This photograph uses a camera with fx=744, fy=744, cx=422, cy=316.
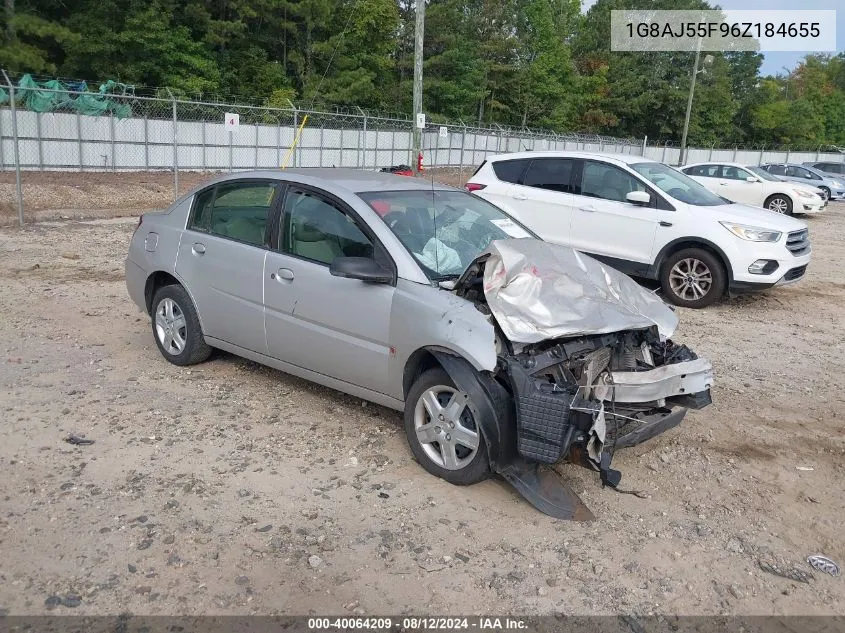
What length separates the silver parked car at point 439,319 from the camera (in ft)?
12.8

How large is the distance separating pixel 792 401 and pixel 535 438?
3136 mm

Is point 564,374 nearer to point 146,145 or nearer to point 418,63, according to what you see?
point 418,63

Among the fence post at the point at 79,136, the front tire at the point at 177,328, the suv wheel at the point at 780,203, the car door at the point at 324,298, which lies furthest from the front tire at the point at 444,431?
the fence post at the point at 79,136

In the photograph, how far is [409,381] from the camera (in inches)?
173

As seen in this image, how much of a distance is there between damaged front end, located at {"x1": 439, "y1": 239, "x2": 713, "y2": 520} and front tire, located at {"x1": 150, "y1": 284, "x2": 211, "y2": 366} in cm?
242

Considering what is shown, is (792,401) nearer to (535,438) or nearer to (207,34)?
(535,438)

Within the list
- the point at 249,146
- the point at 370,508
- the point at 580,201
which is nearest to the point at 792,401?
the point at 370,508

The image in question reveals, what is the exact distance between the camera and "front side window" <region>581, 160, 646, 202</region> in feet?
30.9

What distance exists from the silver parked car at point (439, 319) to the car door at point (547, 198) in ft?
14.0

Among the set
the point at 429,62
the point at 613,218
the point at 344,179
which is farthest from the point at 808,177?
the point at 344,179

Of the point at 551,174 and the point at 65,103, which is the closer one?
the point at 551,174

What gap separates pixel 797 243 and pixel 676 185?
5.34 feet

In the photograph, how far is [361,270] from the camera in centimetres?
439

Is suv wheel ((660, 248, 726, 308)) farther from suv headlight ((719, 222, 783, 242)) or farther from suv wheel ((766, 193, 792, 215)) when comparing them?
suv wheel ((766, 193, 792, 215))
